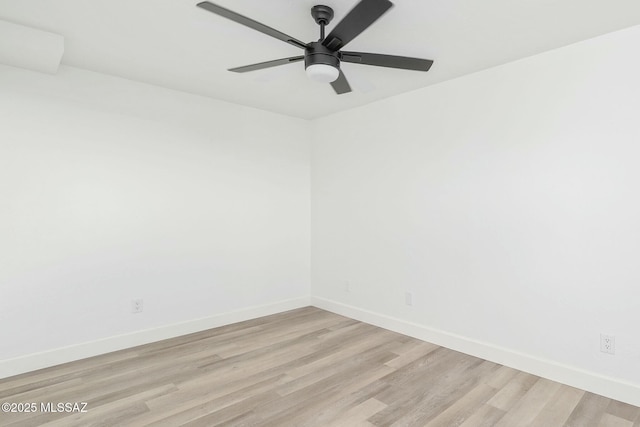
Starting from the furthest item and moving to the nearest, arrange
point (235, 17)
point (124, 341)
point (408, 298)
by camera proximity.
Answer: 1. point (408, 298)
2. point (124, 341)
3. point (235, 17)

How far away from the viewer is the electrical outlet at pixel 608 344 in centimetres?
231

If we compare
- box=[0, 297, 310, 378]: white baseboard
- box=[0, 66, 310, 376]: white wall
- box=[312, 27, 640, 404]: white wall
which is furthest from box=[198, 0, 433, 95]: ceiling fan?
box=[0, 297, 310, 378]: white baseboard

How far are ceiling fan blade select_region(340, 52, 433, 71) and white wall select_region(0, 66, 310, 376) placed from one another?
2.11 m

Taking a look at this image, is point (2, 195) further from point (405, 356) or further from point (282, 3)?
point (405, 356)

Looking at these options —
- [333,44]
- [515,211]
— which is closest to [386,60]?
[333,44]

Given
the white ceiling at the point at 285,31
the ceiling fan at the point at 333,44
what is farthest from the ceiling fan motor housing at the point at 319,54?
the white ceiling at the point at 285,31

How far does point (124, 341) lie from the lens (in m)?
3.10

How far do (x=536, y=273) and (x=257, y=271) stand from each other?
279 centimetres

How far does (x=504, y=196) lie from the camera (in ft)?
9.25

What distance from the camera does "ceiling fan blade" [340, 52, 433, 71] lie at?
2.04 metres

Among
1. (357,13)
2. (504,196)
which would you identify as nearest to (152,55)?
(357,13)

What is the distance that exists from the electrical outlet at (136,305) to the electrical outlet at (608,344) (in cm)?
370

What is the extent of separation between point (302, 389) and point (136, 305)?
5.92 feet

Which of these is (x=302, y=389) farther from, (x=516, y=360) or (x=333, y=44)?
(x=333, y=44)
